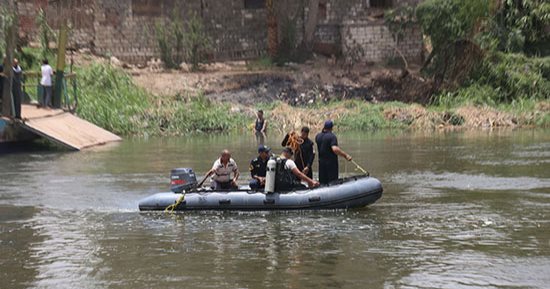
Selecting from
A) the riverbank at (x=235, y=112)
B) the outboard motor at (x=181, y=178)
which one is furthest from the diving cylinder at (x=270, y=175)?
the riverbank at (x=235, y=112)

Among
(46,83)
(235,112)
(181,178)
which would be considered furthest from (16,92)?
(181,178)

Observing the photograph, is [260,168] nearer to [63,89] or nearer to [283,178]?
[283,178]

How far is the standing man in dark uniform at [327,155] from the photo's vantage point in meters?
16.2

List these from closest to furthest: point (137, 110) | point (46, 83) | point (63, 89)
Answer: point (46, 83) < point (63, 89) < point (137, 110)

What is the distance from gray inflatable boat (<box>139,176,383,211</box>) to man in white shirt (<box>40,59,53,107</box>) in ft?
44.6

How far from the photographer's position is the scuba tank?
15703 mm

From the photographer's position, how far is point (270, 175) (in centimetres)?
1572

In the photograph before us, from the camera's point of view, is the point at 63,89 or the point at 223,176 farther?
the point at 63,89

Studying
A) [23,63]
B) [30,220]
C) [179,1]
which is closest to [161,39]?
[179,1]

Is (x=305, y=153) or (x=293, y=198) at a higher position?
(x=305, y=153)

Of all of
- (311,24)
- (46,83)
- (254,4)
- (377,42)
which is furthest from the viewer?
(254,4)

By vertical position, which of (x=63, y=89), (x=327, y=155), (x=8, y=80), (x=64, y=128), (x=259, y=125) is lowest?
(x=259, y=125)

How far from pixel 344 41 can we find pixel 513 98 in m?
8.95

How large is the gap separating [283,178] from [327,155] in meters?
0.89
